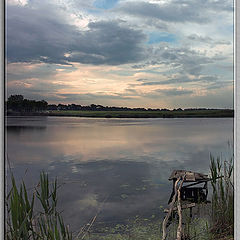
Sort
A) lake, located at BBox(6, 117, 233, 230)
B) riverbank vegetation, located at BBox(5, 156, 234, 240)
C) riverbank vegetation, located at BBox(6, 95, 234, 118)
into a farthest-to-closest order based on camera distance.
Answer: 1. lake, located at BBox(6, 117, 233, 230)
2. riverbank vegetation, located at BBox(6, 95, 234, 118)
3. riverbank vegetation, located at BBox(5, 156, 234, 240)

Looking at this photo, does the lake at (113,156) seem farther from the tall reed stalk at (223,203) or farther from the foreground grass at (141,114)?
the tall reed stalk at (223,203)

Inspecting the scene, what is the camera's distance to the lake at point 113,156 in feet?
6.88

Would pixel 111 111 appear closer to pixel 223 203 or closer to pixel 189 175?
pixel 189 175

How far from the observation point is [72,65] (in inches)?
84.5

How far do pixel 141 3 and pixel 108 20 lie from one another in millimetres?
301

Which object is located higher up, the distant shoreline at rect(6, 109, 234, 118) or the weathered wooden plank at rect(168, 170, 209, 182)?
the distant shoreline at rect(6, 109, 234, 118)

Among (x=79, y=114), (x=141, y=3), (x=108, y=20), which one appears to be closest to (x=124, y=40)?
(x=108, y=20)

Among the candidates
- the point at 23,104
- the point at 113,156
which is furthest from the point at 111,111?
the point at 23,104

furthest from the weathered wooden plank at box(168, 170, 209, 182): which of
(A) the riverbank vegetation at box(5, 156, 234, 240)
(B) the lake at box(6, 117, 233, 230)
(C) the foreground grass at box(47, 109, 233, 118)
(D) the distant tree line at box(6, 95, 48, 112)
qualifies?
(D) the distant tree line at box(6, 95, 48, 112)

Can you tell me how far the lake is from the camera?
2098mm

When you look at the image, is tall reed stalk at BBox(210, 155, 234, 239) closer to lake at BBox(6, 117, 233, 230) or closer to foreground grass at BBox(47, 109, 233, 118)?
lake at BBox(6, 117, 233, 230)

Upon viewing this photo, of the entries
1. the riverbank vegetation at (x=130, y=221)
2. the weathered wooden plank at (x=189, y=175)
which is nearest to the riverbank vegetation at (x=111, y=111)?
the riverbank vegetation at (x=130, y=221)

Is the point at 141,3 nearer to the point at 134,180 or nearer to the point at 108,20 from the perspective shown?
the point at 108,20

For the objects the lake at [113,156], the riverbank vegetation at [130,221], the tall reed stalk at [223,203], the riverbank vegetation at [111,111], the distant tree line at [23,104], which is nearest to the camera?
the riverbank vegetation at [130,221]
